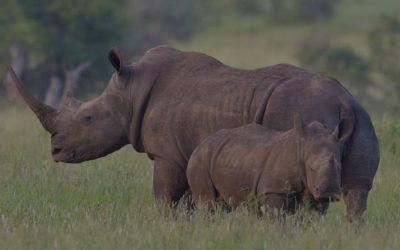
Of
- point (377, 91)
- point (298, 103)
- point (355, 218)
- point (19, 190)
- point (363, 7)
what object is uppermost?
point (298, 103)

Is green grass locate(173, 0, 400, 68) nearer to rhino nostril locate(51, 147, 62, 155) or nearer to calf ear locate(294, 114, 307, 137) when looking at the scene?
rhino nostril locate(51, 147, 62, 155)

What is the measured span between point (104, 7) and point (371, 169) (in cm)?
2374

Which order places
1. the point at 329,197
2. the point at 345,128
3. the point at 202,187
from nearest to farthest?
the point at 329,197 < the point at 345,128 < the point at 202,187

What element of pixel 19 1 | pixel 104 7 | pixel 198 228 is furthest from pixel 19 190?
pixel 19 1

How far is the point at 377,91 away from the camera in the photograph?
32594mm

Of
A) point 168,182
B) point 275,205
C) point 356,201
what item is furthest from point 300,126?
point 168,182

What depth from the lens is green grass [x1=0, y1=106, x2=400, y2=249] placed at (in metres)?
7.64

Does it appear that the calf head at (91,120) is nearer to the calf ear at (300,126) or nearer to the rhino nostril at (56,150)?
the rhino nostril at (56,150)

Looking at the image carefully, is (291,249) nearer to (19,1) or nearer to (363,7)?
(19,1)

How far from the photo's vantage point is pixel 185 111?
30.6 feet

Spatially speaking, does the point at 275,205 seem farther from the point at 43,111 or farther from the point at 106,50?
the point at 106,50

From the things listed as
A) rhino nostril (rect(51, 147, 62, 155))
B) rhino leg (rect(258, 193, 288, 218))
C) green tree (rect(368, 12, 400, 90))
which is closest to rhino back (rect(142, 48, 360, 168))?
rhino leg (rect(258, 193, 288, 218))

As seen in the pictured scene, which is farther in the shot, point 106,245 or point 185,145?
point 185,145

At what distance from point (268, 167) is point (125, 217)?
1264 mm
